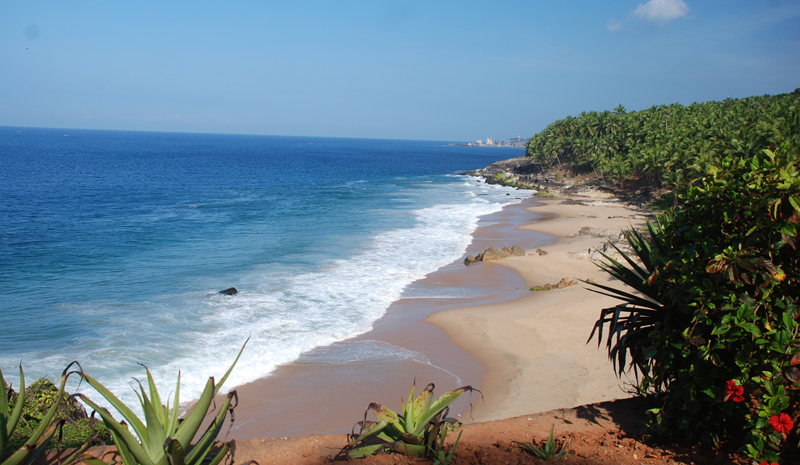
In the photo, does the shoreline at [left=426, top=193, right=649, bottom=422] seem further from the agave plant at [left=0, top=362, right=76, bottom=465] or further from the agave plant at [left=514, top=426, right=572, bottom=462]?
the agave plant at [left=0, top=362, right=76, bottom=465]

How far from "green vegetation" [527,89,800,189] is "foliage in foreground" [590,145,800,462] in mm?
17046

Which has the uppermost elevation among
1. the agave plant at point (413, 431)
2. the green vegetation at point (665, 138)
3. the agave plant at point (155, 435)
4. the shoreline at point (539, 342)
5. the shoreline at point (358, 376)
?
the green vegetation at point (665, 138)

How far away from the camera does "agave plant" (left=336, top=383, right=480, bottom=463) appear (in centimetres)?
486

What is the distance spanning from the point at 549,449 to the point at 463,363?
7649 mm

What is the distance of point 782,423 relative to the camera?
402 cm

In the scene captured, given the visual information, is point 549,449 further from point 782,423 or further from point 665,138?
point 665,138

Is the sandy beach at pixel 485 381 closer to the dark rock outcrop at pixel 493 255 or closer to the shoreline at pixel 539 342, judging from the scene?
the shoreline at pixel 539 342

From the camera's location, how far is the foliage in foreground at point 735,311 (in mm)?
4117

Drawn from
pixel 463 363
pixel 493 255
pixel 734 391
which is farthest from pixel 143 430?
pixel 493 255

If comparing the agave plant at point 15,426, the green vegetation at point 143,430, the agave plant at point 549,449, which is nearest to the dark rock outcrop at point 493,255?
the agave plant at point 549,449

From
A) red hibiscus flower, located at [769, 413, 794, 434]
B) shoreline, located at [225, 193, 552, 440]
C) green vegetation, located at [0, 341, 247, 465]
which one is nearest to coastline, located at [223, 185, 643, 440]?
shoreline, located at [225, 193, 552, 440]

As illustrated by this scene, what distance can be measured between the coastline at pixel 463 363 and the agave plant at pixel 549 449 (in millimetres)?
4560

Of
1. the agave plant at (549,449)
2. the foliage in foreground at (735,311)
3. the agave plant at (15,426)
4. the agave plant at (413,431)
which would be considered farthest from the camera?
the agave plant at (549,449)

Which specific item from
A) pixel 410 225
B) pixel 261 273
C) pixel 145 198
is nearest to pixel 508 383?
pixel 261 273
